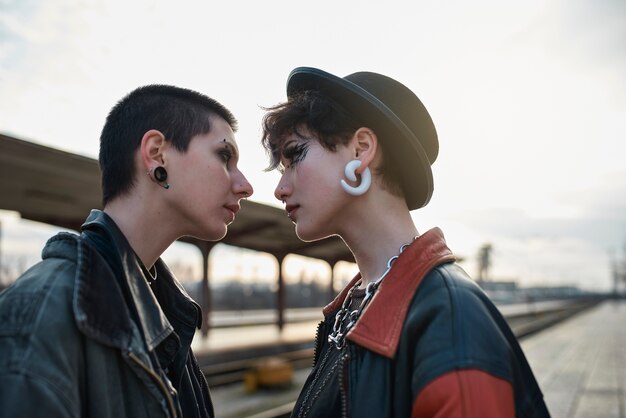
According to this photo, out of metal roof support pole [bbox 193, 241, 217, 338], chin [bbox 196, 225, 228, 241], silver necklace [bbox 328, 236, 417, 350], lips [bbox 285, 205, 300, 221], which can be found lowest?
metal roof support pole [bbox 193, 241, 217, 338]

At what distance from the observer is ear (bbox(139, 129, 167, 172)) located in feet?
6.15

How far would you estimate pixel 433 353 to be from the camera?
1352 millimetres

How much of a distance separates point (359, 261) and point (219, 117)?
2.49ft

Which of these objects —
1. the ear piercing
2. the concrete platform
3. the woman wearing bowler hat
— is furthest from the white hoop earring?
the concrete platform

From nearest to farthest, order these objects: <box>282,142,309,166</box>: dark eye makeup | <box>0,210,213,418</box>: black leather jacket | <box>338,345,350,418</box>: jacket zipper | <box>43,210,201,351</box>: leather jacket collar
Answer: <box>0,210,213,418</box>: black leather jacket, <box>43,210,201,351</box>: leather jacket collar, <box>338,345,350,418</box>: jacket zipper, <box>282,142,309,166</box>: dark eye makeup

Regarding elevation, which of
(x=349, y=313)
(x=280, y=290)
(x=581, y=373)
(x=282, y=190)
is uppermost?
(x=282, y=190)

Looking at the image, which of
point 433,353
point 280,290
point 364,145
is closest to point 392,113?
point 364,145

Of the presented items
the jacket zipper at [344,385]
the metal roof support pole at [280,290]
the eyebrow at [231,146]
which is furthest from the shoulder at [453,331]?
the metal roof support pole at [280,290]

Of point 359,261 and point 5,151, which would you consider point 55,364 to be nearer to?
point 359,261

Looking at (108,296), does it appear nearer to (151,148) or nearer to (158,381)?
(158,381)

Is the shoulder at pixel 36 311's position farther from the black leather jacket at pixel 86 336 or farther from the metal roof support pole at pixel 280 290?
the metal roof support pole at pixel 280 290

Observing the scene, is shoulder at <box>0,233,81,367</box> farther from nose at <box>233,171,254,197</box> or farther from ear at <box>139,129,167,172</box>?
nose at <box>233,171,254,197</box>

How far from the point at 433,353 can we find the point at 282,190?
813mm

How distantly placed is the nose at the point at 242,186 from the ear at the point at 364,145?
481 millimetres
